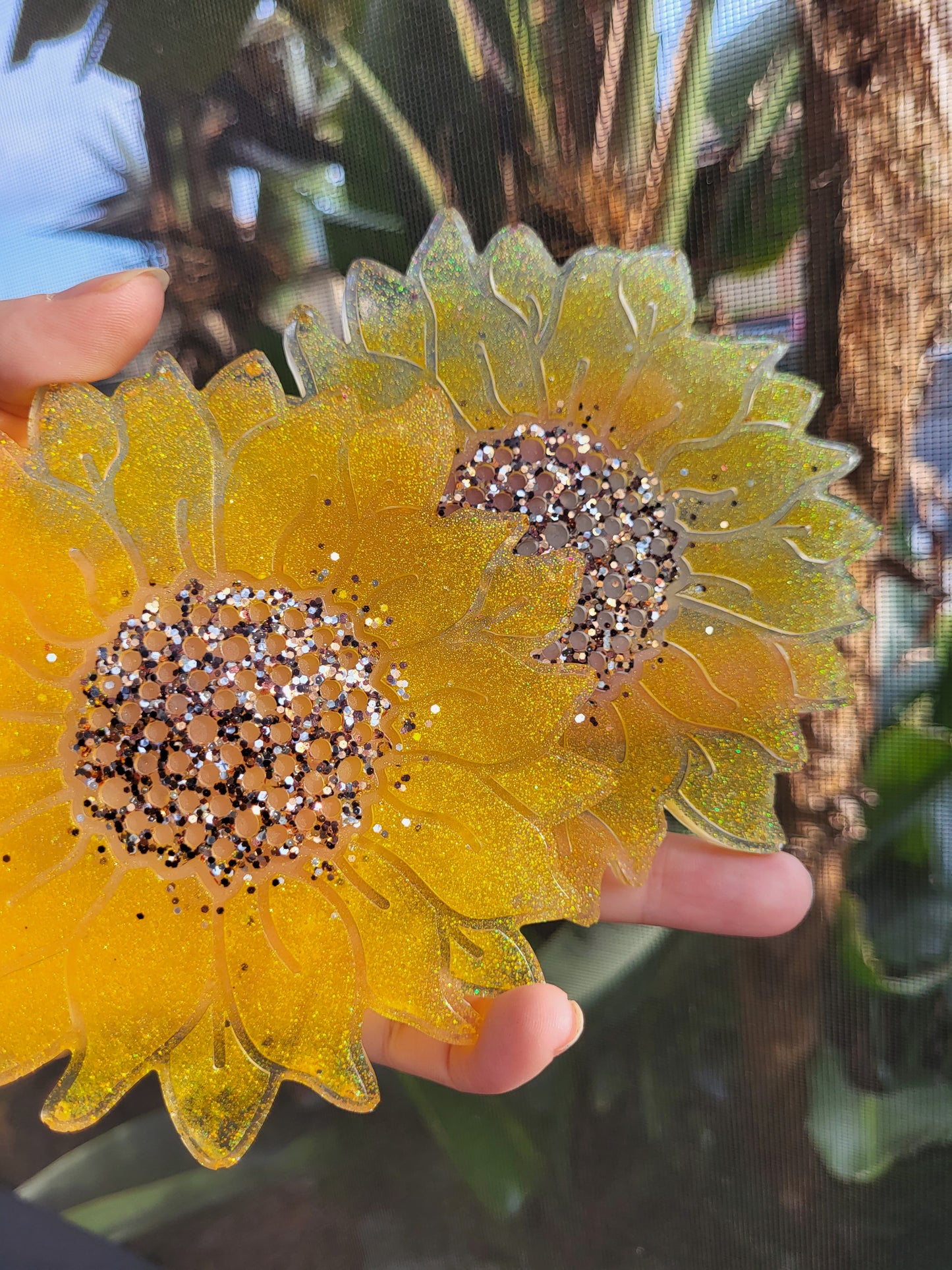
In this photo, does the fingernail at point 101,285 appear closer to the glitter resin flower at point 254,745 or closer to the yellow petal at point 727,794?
the glitter resin flower at point 254,745

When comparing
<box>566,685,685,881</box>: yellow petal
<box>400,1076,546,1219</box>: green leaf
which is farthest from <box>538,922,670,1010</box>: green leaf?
<box>566,685,685,881</box>: yellow petal

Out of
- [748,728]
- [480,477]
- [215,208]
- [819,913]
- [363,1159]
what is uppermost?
[215,208]

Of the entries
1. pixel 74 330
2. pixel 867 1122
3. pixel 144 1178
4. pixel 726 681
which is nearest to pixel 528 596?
pixel 726 681

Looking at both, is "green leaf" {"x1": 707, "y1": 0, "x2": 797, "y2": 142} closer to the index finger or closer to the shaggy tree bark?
the shaggy tree bark

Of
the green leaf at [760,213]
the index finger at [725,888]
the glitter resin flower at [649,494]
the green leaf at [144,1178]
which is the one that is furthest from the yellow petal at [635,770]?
the green leaf at [144,1178]

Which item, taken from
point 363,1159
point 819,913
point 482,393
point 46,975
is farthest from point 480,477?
point 363,1159

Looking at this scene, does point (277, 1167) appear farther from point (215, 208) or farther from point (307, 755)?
point (215, 208)
